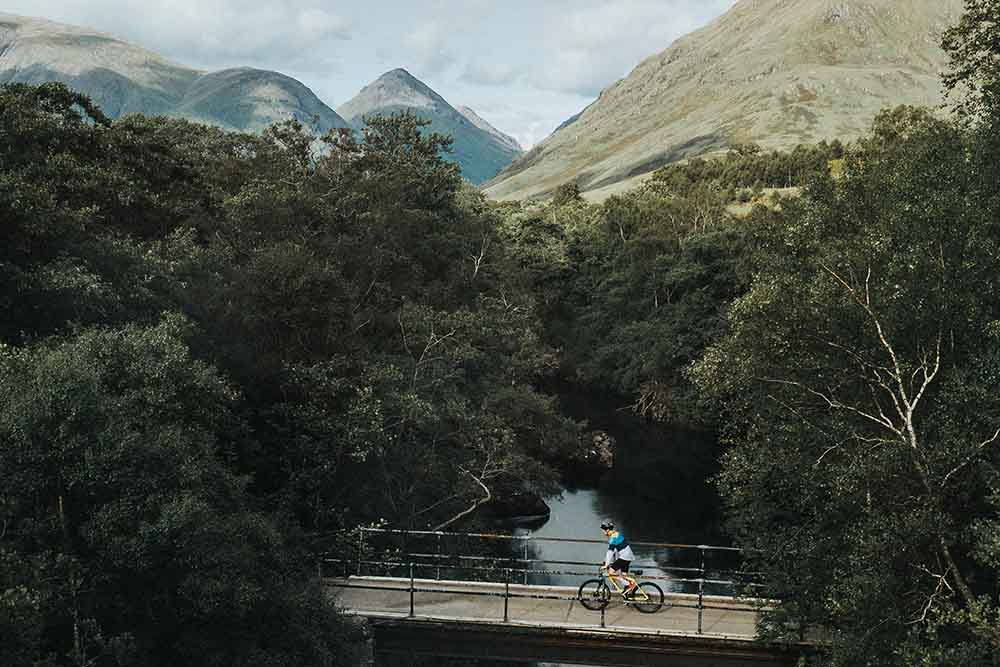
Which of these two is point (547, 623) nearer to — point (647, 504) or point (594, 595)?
point (594, 595)

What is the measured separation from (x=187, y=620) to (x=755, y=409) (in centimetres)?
1435

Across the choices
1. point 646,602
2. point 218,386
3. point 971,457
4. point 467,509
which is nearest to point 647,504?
point 467,509

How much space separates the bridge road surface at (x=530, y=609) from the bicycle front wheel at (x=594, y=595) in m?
0.17

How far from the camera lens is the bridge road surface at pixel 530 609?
18.0 m

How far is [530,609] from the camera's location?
18906 millimetres

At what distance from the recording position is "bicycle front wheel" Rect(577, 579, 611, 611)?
18.7 metres

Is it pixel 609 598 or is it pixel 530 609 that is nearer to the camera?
pixel 609 598

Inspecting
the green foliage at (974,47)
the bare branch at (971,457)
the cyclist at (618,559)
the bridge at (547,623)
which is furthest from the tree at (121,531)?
the green foliage at (974,47)

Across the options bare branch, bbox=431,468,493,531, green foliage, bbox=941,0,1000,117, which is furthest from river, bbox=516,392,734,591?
green foliage, bbox=941,0,1000,117

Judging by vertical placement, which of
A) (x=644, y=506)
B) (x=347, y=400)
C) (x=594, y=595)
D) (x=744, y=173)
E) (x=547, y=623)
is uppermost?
(x=744, y=173)

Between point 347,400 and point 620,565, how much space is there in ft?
30.2

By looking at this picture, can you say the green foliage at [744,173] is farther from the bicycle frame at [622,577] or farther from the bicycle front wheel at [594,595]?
the bicycle front wheel at [594,595]

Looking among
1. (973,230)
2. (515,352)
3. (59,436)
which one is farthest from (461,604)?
(515,352)

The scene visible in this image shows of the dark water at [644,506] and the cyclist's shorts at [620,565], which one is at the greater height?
the cyclist's shorts at [620,565]
